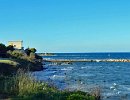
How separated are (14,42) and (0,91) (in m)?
131

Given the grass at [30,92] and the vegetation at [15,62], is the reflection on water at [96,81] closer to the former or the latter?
the vegetation at [15,62]

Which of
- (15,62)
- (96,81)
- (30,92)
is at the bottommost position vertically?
(96,81)

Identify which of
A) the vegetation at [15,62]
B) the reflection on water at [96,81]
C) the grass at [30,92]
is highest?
the vegetation at [15,62]

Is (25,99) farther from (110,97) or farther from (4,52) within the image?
(4,52)

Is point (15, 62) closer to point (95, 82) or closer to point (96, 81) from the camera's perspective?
point (96, 81)

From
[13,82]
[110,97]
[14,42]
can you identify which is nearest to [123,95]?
[110,97]

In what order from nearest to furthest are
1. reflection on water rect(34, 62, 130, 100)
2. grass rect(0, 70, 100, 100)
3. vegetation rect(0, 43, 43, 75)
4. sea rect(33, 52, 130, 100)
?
grass rect(0, 70, 100, 100) < sea rect(33, 52, 130, 100) < reflection on water rect(34, 62, 130, 100) < vegetation rect(0, 43, 43, 75)

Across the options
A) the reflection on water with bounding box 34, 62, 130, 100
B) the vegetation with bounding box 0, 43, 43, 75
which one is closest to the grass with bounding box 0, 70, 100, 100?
the reflection on water with bounding box 34, 62, 130, 100

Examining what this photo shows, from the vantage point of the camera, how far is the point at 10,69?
62531 millimetres

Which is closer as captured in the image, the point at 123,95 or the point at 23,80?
the point at 23,80

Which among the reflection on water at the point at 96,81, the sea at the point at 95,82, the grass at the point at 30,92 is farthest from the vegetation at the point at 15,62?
the grass at the point at 30,92

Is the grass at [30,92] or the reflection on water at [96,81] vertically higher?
the grass at [30,92]

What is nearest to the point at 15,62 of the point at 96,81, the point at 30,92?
the point at 96,81

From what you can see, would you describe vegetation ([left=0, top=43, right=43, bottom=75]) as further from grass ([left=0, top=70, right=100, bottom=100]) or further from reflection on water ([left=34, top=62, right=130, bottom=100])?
grass ([left=0, top=70, right=100, bottom=100])
